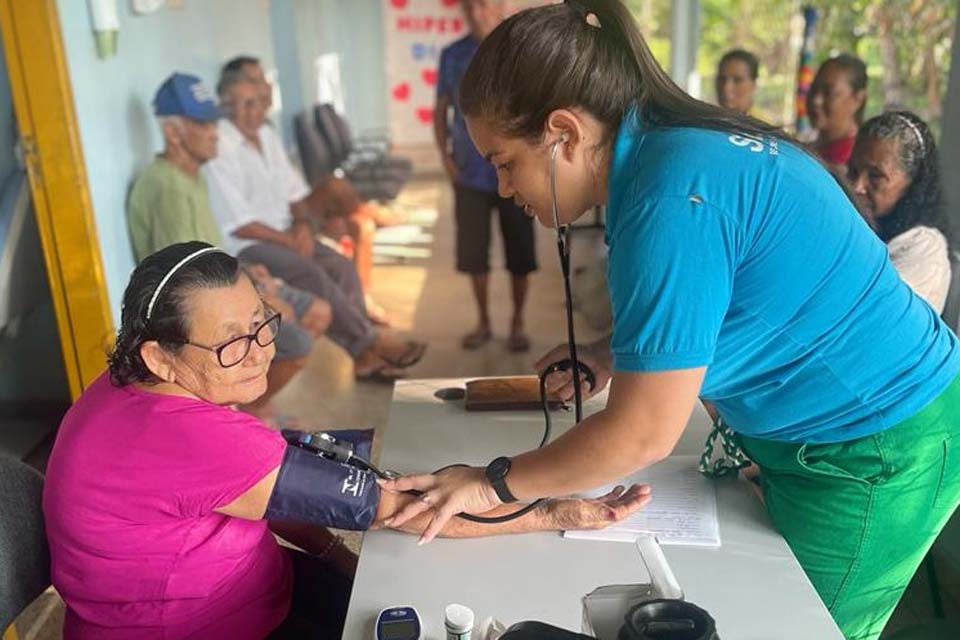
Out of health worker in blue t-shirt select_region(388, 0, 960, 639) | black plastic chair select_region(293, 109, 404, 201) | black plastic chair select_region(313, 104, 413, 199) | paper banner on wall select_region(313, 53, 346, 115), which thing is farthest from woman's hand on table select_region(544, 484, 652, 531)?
paper banner on wall select_region(313, 53, 346, 115)

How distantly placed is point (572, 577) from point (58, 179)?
2093mm

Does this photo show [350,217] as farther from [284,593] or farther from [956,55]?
[284,593]

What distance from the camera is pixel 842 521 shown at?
3.97ft

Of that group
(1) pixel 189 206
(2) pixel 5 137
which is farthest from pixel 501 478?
(2) pixel 5 137

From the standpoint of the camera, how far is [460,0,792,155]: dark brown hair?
40.9 inches

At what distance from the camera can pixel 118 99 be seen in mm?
3023

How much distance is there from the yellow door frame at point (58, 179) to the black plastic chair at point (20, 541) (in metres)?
1.37

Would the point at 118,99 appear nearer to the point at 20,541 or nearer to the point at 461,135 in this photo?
the point at 461,135

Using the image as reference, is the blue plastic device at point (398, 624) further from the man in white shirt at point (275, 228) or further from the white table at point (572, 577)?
the man in white shirt at point (275, 228)

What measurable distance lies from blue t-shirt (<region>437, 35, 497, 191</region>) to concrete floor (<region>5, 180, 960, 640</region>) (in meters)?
0.72

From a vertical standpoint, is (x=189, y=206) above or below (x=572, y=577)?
above

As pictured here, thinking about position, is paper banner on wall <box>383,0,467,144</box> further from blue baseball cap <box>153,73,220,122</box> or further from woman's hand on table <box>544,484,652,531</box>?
woman's hand on table <box>544,484,652,531</box>

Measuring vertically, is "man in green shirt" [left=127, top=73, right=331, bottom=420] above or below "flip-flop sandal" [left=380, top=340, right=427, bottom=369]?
above

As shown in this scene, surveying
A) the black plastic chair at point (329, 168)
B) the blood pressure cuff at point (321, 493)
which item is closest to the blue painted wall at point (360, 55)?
the black plastic chair at point (329, 168)
